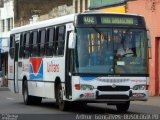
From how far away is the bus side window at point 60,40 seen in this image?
20.0m

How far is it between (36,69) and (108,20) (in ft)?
16.0

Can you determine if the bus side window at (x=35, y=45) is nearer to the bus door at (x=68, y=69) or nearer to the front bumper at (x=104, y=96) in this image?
the bus door at (x=68, y=69)

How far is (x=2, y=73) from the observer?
47.2 m

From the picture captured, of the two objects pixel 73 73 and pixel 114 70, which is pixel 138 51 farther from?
pixel 73 73

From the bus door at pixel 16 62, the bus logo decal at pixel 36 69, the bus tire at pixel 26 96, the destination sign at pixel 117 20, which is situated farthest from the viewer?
the bus door at pixel 16 62

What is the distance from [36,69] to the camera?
22953 mm

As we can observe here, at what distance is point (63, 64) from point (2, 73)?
1105 inches

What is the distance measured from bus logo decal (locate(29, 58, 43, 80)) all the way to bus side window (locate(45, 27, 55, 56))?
900 mm

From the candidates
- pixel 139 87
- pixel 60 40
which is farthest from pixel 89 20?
pixel 139 87

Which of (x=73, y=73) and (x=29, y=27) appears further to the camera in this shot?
(x=29, y=27)

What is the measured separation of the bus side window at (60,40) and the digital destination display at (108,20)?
1281 mm

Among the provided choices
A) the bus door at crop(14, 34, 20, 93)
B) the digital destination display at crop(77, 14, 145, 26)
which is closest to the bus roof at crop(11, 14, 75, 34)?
the bus door at crop(14, 34, 20, 93)

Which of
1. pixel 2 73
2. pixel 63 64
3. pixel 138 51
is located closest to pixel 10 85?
pixel 63 64

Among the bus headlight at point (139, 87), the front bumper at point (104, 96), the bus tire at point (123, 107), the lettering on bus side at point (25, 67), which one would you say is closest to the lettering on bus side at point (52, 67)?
the front bumper at point (104, 96)
